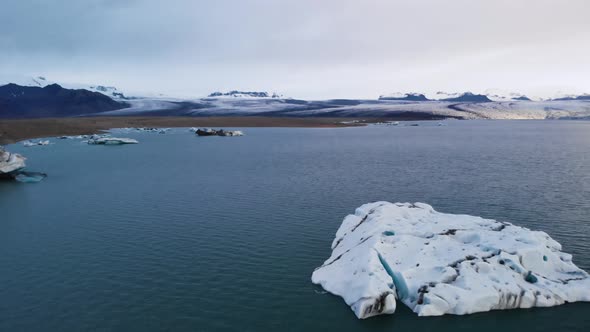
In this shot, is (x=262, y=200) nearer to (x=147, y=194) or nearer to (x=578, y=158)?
(x=147, y=194)

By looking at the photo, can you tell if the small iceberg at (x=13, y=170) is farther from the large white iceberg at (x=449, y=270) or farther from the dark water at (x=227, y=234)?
the large white iceberg at (x=449, y=270)

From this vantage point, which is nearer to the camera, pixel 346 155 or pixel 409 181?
pixel 409 181

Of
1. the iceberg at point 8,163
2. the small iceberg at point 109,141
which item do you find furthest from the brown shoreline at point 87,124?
the iceberg at point 8,163

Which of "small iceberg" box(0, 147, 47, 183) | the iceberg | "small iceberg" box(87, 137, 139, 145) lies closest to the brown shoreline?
"small iceberg" box(87, 137, 139, 145)

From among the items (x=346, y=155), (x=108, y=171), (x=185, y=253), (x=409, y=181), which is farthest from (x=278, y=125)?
(x=185, y=253)

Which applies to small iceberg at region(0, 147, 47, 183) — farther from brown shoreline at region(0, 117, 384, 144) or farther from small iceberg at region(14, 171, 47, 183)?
brown shoreline at region(0, 117, 384, 144)

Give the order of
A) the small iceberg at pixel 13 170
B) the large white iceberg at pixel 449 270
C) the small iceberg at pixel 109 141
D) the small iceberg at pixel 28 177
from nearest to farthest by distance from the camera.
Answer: the large white iceberg at pixel 449 270
the small iceberg at pixel 13 170
the small iceberg at pixel 28 177
the small iceberg at pixel 109 141
